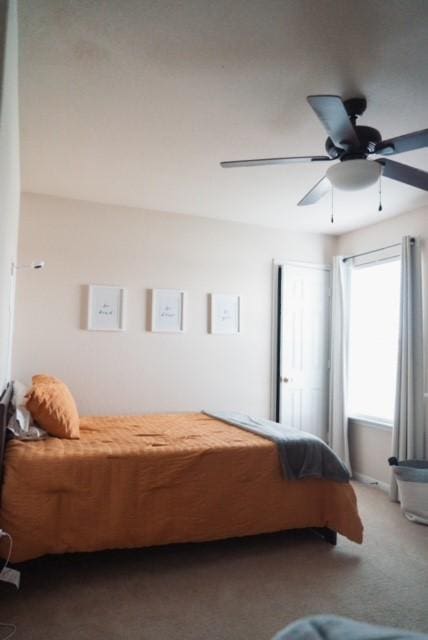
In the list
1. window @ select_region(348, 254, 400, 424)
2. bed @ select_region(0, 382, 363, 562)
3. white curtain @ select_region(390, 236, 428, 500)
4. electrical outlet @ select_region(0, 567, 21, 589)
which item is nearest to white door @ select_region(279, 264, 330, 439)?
window @ select_region(348, 254, 400, 424)

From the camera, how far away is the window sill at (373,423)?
4.30 m

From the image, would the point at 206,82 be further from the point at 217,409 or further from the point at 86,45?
the point at 217,409

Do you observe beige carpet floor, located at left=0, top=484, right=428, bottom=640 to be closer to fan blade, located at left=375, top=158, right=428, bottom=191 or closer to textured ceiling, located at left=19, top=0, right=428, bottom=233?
fan blade, located at left=375, top=158, right=428, bottom=191

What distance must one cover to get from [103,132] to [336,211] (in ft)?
7.51

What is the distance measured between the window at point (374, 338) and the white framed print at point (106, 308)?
2376mm

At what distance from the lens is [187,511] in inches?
103

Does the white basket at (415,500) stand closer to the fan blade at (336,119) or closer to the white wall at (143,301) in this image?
the white wall at (143,301)

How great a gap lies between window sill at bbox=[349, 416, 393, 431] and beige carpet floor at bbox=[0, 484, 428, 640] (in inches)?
55.5

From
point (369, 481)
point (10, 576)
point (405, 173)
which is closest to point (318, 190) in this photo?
point (405, 173)

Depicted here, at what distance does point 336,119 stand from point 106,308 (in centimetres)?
275

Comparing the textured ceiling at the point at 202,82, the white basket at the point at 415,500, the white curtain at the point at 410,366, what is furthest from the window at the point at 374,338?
the textured ceiling at the point at 202,82

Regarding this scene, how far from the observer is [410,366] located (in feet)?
12.9

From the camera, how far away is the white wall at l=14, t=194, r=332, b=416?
3.99m

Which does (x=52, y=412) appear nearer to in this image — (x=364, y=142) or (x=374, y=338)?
(x=364, y=142)
